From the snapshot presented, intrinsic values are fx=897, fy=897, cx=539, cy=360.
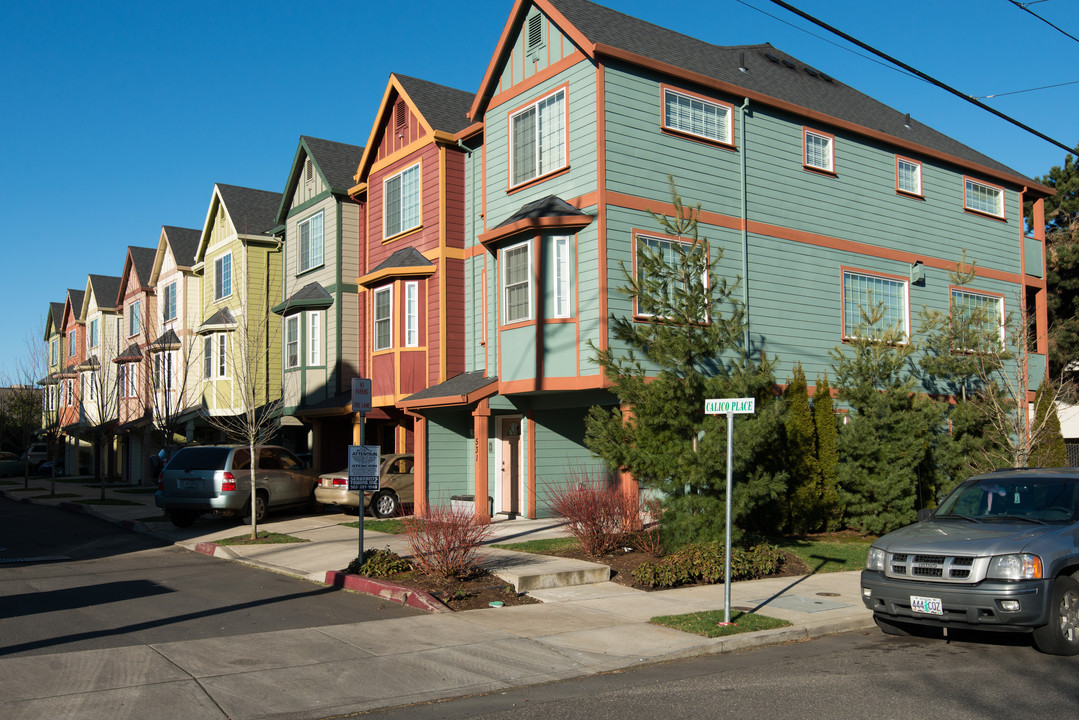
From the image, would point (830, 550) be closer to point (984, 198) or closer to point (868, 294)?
point (868, 294)

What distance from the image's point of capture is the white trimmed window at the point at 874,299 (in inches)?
846

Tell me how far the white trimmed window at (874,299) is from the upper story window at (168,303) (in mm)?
27293

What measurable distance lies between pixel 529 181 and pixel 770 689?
1312 cm

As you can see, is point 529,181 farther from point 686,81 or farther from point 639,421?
point 639,421

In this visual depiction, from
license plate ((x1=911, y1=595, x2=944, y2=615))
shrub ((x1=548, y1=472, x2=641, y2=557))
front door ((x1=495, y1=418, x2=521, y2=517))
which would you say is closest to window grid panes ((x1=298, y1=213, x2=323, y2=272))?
front door ((x1=495, y1=418, x2=521, y2=517))

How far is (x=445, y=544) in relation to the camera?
39.1 feet

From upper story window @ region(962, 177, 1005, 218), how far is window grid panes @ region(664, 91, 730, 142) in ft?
30.0

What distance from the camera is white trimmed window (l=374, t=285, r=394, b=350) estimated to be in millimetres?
22578

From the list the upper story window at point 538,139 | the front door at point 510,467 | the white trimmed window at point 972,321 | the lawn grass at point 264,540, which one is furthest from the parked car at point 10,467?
the white trimmed window at point 972,321

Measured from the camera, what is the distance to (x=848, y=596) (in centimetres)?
1204

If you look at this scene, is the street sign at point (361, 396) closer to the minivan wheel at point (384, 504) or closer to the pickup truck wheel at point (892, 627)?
the pickup truck wheel at point (892, 627)

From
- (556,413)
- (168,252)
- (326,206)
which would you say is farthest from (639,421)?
(168,252)

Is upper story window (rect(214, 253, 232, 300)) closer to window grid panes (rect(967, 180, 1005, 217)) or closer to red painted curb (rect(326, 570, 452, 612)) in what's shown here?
red painted curb (rect(326, 570, 452, 612))

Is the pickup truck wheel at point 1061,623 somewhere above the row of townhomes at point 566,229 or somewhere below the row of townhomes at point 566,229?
below
